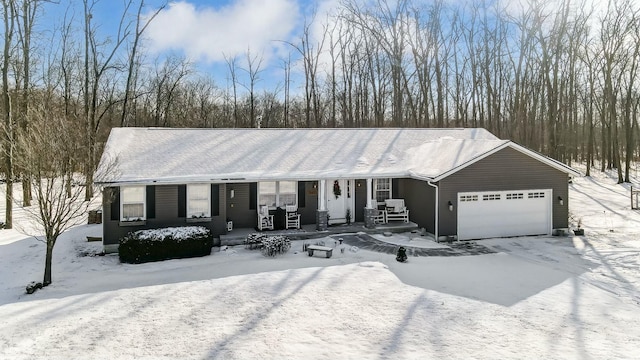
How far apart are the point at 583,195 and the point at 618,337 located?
21.3m

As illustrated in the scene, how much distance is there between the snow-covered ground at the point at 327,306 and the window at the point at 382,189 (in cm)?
469

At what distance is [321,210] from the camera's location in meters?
15.1

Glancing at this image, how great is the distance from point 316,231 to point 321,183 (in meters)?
1.80

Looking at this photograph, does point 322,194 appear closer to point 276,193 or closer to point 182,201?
point 276,193

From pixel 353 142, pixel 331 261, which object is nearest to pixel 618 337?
pixel 331 261

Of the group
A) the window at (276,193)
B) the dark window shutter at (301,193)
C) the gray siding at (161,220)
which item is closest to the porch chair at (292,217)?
the window at (276,193)

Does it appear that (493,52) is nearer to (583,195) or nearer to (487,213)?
(583,195)

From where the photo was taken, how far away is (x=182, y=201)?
45.1 ft

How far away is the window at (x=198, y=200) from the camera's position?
1383 centimetres

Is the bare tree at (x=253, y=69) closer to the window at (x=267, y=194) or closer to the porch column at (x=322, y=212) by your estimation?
the window at (x=267, y=194)

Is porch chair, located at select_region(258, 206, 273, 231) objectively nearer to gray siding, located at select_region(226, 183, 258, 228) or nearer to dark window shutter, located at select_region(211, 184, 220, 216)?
gray siding, located at select_region(226, 183, 258, 228)

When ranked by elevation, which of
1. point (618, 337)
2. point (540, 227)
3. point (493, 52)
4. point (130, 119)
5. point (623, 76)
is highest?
point (493, 52)

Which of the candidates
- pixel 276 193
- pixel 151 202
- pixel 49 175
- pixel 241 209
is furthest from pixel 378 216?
pixel 49 175

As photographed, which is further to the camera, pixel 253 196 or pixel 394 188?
pixel 394 188
